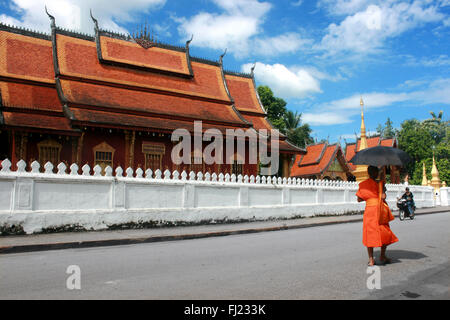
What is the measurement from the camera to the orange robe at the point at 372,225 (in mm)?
5371

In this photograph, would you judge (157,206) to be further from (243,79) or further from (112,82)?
(243,79)

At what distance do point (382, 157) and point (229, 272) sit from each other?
2806mm

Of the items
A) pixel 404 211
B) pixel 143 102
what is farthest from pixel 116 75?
pixel 404 211

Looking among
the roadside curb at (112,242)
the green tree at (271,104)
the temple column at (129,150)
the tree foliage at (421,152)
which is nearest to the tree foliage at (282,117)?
the green tree at (271,104)

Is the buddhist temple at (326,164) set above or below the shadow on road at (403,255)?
above

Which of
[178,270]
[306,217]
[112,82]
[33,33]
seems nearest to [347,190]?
[306,217]

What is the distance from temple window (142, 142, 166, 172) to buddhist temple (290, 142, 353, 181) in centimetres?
1644

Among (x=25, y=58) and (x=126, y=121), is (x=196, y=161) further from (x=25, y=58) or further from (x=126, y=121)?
(x=25, y=58)

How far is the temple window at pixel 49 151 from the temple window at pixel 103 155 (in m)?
1.39

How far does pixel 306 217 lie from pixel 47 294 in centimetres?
1136

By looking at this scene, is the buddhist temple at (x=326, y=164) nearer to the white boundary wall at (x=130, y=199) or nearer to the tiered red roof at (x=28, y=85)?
the white boundary wall at (x=130, y=199)

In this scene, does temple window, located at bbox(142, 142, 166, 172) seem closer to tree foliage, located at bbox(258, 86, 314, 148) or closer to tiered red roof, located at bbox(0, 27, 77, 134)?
tiered red roof, located at bbox(0, 27, 77, 134)

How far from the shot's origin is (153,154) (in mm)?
16188

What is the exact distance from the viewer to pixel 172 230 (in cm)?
963
